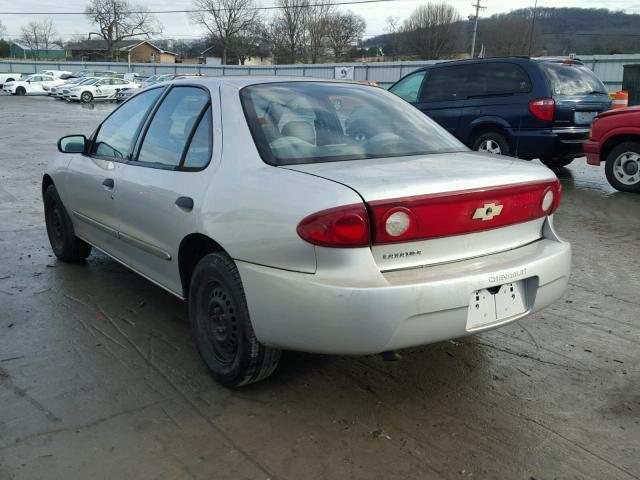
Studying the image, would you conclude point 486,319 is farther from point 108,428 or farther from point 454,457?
point 108,428

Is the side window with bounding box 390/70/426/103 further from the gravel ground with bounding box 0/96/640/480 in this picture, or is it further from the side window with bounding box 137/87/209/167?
the side window with bounding box 137/87/209/167

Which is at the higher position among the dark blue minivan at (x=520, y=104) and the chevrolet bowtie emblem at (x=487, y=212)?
the dark blue minivan at (x=520, y=104)

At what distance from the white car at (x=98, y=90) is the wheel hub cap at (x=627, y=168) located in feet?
111

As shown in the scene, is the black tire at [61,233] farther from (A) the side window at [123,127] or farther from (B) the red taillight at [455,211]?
(B) the red taillight at [455,211]

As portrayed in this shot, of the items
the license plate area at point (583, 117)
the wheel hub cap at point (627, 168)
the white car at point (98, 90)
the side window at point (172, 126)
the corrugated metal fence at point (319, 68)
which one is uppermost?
the corrugated metal fence at point (319, 68)

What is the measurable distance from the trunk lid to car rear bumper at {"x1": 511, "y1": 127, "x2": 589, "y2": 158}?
6083 mm

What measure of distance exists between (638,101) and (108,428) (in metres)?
21.9

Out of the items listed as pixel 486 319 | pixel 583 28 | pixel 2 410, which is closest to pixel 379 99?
pixel 486 319

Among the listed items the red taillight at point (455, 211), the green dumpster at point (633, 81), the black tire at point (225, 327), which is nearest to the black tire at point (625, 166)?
the red taillight at point (455, 211)

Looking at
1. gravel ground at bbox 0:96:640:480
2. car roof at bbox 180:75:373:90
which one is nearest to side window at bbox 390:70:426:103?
gravel ground at bbox 0:96:640:480

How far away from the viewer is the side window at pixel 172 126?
351 centimetres

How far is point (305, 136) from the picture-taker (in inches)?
126

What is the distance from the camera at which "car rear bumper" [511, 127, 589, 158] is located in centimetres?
875

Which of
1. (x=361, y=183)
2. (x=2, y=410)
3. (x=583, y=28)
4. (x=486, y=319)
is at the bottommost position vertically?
(x=2, y=410)
